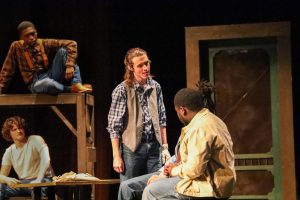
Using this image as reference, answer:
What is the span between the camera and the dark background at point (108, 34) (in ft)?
22.2

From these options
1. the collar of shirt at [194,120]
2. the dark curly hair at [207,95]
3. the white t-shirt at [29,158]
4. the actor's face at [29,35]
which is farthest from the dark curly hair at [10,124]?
the collar of shirt at [194,120]

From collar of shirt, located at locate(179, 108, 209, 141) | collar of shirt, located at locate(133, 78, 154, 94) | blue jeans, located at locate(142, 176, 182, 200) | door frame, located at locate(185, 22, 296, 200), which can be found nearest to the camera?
collar of shirt, located at locate(179, 108, 209, 141)

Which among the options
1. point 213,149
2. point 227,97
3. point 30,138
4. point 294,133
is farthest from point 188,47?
point 213,149

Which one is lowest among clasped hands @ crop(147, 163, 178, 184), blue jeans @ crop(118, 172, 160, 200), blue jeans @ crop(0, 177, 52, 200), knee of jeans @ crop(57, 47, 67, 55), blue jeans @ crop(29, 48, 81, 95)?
blue jeans @ crop(0, 177, 52, 200)

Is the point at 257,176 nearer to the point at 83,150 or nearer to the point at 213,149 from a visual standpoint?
the point at 83,150

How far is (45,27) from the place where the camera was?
23.2 feet

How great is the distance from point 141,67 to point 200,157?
5.03ft

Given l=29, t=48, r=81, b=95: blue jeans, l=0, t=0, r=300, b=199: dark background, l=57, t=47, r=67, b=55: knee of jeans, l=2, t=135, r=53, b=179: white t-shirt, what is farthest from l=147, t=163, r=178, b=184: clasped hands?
l=0, t=0, r=300, b=199: dark background

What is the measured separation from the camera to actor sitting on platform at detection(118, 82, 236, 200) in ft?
14.1

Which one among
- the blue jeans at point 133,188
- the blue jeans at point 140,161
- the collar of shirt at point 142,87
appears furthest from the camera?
the collar of shirt at point 142,87

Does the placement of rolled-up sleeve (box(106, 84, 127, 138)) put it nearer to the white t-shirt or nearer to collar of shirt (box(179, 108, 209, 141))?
the white t-shirt

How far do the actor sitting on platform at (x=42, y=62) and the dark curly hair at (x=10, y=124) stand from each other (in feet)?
1.01

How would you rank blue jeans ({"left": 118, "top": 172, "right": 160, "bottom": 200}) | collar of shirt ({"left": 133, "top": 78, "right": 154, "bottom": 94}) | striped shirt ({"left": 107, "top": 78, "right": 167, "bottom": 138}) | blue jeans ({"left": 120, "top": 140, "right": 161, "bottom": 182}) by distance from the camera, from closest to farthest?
blue jeans ({"left": 118, "top": 172, "right": 160, "bottom": 200}), blue jeans ({"left": 120, "top": 140, "right": 161, "bottom": 182}), striped shirt ({"left": 107, "top": 78, "right": 167, "bottom": 138}), collar of shirt ({"left": 133, "top": 78, "right": 154, "bottom": 94})

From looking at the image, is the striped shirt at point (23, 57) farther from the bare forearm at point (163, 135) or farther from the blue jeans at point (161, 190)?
Result: the blue jeans at point (161, 190)
